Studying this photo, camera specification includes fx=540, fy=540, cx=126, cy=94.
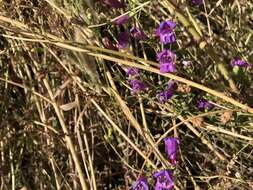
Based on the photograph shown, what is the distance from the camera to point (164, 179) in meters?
1.17

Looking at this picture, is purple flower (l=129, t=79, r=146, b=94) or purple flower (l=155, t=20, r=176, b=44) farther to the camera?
purple flower (l=129, t=79, r=146, b=94)

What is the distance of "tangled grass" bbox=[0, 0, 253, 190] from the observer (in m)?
1.22

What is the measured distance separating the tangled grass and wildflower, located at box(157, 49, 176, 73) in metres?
0.02

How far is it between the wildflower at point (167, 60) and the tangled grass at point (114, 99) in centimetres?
2

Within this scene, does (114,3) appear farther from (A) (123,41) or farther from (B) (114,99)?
(B) (114,99)

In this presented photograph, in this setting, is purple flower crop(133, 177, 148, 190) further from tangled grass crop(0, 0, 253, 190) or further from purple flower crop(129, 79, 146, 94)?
purple flower crop(129, 79, 146, 94)

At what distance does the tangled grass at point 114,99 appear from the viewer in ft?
4.01

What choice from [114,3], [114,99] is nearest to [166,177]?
[114,99]

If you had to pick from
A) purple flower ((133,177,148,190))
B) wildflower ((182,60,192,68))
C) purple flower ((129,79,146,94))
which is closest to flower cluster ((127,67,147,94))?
purple flower ((129,79,146,94))

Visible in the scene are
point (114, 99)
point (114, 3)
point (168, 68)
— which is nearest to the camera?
point (168, 68)

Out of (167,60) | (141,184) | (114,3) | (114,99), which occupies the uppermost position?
(114,3)

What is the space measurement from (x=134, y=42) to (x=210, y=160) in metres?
0.37

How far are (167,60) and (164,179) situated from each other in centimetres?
26

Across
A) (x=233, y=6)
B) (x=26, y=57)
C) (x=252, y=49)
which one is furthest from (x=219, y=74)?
(x=26, y=57)
